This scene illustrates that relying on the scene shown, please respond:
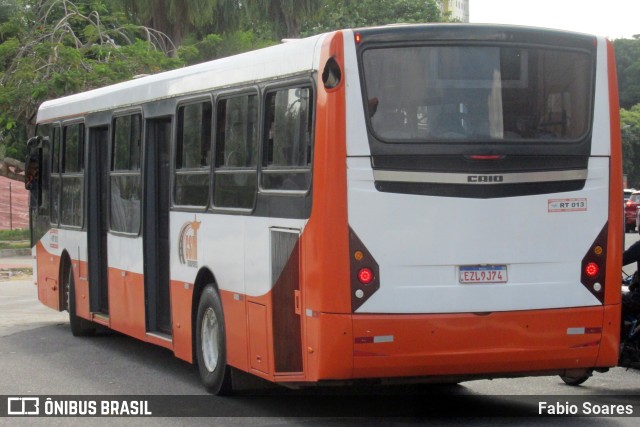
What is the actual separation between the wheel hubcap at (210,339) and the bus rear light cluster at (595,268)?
10.9 ft

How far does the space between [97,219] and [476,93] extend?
23.6ft

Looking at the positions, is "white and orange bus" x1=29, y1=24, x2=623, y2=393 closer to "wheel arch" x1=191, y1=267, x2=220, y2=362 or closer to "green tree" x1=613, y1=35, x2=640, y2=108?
"wheel arch" x1=191, y1=267, x2=220, y2=362

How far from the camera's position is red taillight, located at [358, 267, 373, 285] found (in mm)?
8773

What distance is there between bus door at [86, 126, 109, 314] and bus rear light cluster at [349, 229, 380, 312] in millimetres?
6739

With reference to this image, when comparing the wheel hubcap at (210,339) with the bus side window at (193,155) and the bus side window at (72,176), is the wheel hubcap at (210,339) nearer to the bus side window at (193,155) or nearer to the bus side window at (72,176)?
the bus side window at (193,155)

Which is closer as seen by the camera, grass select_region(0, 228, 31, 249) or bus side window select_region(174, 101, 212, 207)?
bus side window select_region(174, 101, 212, 207)

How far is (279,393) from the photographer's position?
11.1 m

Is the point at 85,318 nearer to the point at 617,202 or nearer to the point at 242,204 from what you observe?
the point at 242,204

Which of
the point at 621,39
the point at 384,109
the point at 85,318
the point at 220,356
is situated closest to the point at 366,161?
the point at 384,109

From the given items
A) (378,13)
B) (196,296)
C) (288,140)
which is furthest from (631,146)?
(288,140)

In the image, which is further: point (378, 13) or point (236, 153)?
point (378, 13)

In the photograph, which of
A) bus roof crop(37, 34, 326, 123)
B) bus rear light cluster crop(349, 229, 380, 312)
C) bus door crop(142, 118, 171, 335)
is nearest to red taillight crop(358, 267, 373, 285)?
bus rear light cluster crop(349, 229, 380, 312)

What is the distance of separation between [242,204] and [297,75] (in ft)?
4.72

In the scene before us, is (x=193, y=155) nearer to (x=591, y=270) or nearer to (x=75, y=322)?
(x=591, y=270)
